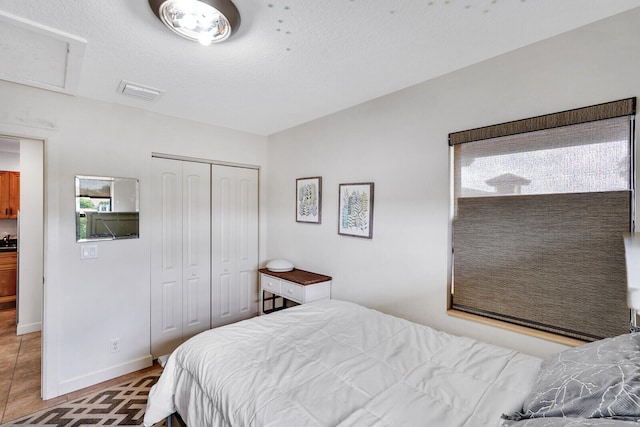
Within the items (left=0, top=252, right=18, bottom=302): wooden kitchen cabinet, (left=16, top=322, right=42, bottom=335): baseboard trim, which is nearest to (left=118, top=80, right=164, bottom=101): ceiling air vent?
(left=16, top=322, right=42, bottom=335): baseboard trim

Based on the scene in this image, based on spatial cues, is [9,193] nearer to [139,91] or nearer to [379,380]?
[139,91]

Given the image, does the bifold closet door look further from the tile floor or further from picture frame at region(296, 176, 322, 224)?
picture frame at region(296, 176, 322, 224)

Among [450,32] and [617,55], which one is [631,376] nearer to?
[617,55]

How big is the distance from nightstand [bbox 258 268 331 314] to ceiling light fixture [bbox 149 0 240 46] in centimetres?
202

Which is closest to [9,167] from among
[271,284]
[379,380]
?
[271,284]

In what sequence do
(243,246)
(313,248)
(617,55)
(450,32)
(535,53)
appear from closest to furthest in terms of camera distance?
(617,55), (450,32), (535,53), (313,248), (243,246)

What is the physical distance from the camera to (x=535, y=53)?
169cm

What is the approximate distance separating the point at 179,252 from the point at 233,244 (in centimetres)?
61

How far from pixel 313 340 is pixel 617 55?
217 cm

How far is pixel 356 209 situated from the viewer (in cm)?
268

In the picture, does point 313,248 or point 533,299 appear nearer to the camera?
point 533,299

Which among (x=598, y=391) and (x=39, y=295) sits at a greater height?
(x=598, y=391)

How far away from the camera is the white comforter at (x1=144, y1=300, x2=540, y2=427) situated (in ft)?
3.68

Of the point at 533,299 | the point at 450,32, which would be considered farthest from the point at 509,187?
the point at 450,32
